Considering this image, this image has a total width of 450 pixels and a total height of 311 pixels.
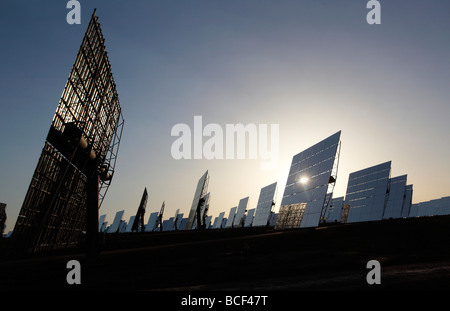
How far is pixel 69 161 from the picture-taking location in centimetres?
1414

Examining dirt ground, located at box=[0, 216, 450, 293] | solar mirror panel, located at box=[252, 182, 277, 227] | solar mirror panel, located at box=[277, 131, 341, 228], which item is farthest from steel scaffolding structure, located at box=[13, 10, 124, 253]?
solar mirror panel, located at box=[252, 182, 277, 227]

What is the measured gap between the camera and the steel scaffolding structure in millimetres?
14352

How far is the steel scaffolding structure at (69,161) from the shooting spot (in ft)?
47.1

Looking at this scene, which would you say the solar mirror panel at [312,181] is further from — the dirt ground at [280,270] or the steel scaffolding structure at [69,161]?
the steel scaffolding structure at [69,161]

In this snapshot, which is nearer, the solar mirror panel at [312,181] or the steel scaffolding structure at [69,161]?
the steel scaffolding structure at [69,161]

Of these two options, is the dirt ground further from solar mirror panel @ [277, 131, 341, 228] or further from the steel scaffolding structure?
solar mirror panel @ [277, 131, 341, 228]

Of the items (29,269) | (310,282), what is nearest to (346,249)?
(310,282)

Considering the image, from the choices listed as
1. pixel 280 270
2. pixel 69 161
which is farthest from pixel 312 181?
pixel 69 161

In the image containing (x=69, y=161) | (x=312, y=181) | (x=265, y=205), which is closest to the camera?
(x=69, y=161)

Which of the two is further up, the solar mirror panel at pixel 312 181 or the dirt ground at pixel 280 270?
the solar mirror panel at pixel 312 181

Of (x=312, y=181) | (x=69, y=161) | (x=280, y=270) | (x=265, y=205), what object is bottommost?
(x=280, y=270)

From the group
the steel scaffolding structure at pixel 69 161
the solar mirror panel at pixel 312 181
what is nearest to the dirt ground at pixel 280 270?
the steel scaffolding structure at pixel 69 161

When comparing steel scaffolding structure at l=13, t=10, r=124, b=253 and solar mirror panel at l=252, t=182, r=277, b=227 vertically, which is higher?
solar mirror panel at l=252, t=182, r=277, b=227

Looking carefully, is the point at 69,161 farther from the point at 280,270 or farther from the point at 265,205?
the point at 265,205
